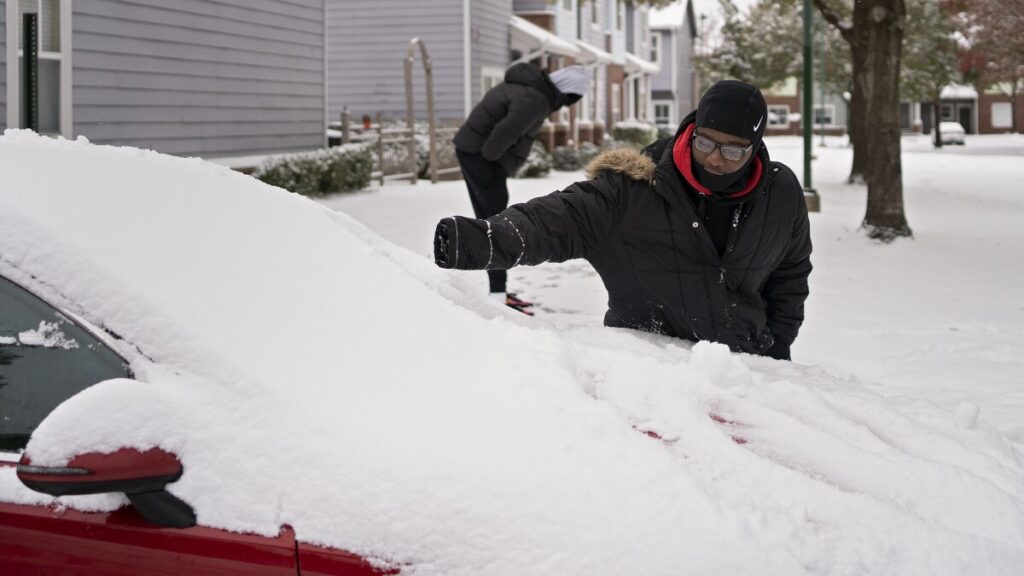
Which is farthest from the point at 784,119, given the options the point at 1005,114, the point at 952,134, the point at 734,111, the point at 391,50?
the point at 734,111

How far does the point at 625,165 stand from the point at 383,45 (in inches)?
915

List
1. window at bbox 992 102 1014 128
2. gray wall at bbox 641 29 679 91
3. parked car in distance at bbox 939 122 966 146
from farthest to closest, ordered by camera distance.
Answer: window at bbox 992 102 1014 128 < gray wall at bbox 641 29 679 91 < parked car in distance at bbox 939 122 966 146

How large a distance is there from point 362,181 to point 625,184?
16.6 meters

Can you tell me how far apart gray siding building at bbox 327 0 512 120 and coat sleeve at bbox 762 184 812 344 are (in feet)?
73.1

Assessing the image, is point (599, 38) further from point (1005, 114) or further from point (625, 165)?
point (1005, 114)

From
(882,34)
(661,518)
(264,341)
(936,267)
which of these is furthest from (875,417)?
(882,34)

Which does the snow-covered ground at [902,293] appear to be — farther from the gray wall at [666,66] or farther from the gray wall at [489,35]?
the gray wall at [666,66]

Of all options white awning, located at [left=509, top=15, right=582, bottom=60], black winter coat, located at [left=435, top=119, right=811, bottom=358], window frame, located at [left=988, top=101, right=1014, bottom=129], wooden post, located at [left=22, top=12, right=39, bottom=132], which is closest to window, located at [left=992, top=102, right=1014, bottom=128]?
window frame, located at [left=988, top=101, right=1014, bottom=129]

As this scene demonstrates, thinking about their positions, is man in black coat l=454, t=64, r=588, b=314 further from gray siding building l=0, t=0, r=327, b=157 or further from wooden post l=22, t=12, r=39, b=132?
gray siding building l=0, t=0, r=327, b=157

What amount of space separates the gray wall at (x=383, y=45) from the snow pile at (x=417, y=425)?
23713 millimetres

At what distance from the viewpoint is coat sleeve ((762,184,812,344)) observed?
14.1ft

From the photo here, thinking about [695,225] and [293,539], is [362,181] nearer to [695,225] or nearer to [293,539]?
[695,225]

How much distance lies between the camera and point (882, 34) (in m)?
15.1

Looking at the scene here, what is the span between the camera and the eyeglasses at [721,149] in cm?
365
